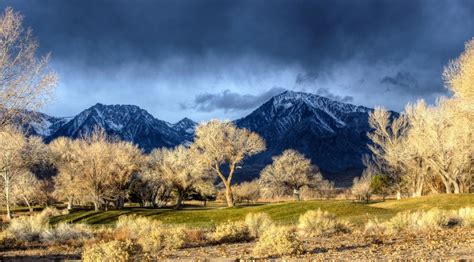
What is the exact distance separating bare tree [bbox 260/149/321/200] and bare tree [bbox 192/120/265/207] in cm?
3317

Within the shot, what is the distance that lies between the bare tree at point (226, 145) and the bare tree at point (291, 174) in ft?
109

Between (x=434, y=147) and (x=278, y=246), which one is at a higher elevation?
(x=434, y=147)

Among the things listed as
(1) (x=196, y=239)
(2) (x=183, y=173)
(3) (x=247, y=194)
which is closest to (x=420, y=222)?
(1) (x=196, y=239)

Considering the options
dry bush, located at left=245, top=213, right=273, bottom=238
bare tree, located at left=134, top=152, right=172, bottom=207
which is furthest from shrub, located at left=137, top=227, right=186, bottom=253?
bare tree, located at left=134, top=152, right=172, bottom=207

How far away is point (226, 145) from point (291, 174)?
36.0m

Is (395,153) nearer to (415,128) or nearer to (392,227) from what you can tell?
(415,128)

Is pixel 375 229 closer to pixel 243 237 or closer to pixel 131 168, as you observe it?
pixel 243 237

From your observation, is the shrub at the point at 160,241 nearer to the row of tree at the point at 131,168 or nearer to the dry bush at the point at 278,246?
the dry bush at the point at 278,246

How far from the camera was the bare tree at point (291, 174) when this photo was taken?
8938 centimetres

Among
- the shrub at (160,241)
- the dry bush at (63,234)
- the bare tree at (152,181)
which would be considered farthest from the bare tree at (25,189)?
the shrub at (160,241)

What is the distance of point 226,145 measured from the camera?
56.2 m

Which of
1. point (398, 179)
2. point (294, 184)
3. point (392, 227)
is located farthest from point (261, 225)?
point (294, 184)

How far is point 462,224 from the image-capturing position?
25047mm

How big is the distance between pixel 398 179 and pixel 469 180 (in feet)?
44.8
